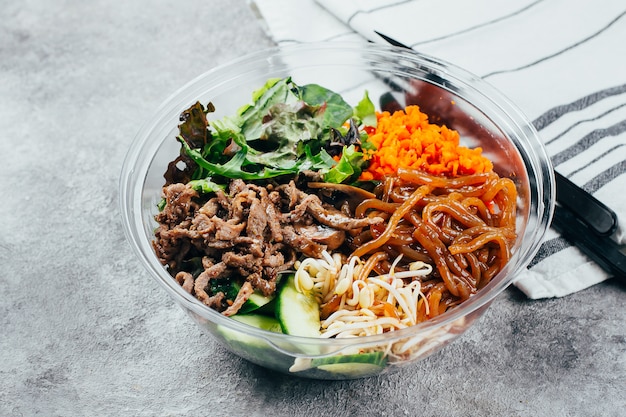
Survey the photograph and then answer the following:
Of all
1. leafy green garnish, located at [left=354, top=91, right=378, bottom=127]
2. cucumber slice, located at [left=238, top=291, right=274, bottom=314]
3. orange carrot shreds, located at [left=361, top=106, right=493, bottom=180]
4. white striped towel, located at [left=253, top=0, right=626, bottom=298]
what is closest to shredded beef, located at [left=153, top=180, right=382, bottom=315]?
cucumber slice, located at [left=238, top=291, right=274, bottom=314]

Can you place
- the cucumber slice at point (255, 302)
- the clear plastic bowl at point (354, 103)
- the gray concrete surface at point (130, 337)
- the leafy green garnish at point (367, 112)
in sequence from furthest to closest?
1. the leafy green garnish at point (367, 112)
2. the gray concrete surface at point (130, 337)
3. the cucumber slice at point (255, 302)
4. the clear plastic bowl at point (354, 103)

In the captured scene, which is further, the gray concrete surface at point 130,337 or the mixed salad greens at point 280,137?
the mixed salad greens at point 280,137

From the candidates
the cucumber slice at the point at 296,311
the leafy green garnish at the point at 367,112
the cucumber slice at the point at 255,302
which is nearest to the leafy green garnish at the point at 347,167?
the leafy green garnish at the point at 367,112

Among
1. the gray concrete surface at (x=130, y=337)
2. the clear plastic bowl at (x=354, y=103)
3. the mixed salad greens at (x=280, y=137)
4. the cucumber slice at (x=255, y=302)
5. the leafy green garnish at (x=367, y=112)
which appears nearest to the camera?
the clear plastic bowl at (x=354, y=103)

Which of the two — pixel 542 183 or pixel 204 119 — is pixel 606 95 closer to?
pixel 542 183

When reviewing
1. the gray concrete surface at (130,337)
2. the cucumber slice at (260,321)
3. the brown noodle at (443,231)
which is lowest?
the gray concrete surface at (130,337)

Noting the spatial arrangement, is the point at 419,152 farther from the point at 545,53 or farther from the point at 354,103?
the point at 545,53

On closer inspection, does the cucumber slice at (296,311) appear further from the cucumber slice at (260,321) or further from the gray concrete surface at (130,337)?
the gray concrete surface at (130,337)
